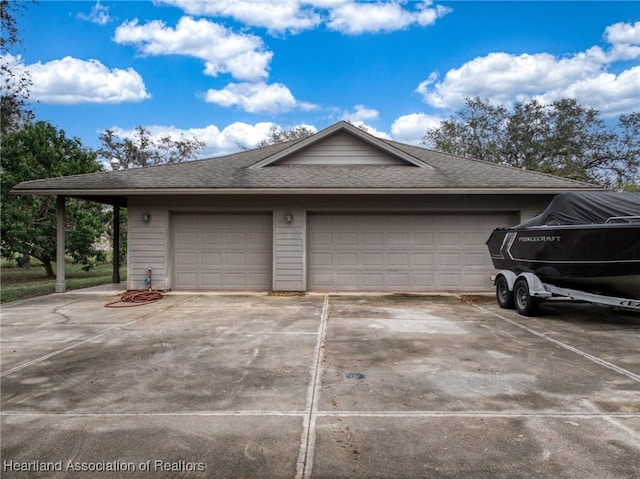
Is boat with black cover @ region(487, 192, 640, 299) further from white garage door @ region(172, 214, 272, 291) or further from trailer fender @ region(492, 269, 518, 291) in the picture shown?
white garage door @ region(172, 214, 272, 291)

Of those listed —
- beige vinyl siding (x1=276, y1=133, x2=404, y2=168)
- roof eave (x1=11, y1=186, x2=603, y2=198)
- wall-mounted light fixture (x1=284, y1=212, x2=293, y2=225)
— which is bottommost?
wall-mounted light fixture (x1=284, y1=212, x2=293, y2=225)

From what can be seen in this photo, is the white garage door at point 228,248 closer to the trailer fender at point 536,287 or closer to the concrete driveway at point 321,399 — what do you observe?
the concrete driveway at point 321,399

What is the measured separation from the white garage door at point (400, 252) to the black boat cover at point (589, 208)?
11.0 ft

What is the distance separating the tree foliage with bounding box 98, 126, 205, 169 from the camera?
33188mm

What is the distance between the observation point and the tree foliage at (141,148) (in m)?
33.2

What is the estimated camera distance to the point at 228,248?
35.2ft

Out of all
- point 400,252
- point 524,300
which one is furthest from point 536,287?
point 400,252

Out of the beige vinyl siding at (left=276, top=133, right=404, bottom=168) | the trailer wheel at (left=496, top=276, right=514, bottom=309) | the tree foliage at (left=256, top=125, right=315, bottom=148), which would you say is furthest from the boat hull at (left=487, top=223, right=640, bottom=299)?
the tree foliage at (left=256, top=125, right=315, bottom=148)

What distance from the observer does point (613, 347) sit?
5379 millimetres

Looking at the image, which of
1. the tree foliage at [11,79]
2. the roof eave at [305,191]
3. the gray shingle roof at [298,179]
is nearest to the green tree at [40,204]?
the tree foliage at [11,79]

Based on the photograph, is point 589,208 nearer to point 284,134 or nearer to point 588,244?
point 588,244

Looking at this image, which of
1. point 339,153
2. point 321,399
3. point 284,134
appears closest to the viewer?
point 321,399

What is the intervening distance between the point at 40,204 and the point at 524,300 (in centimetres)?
1711

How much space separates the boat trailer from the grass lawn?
36.8 ft
